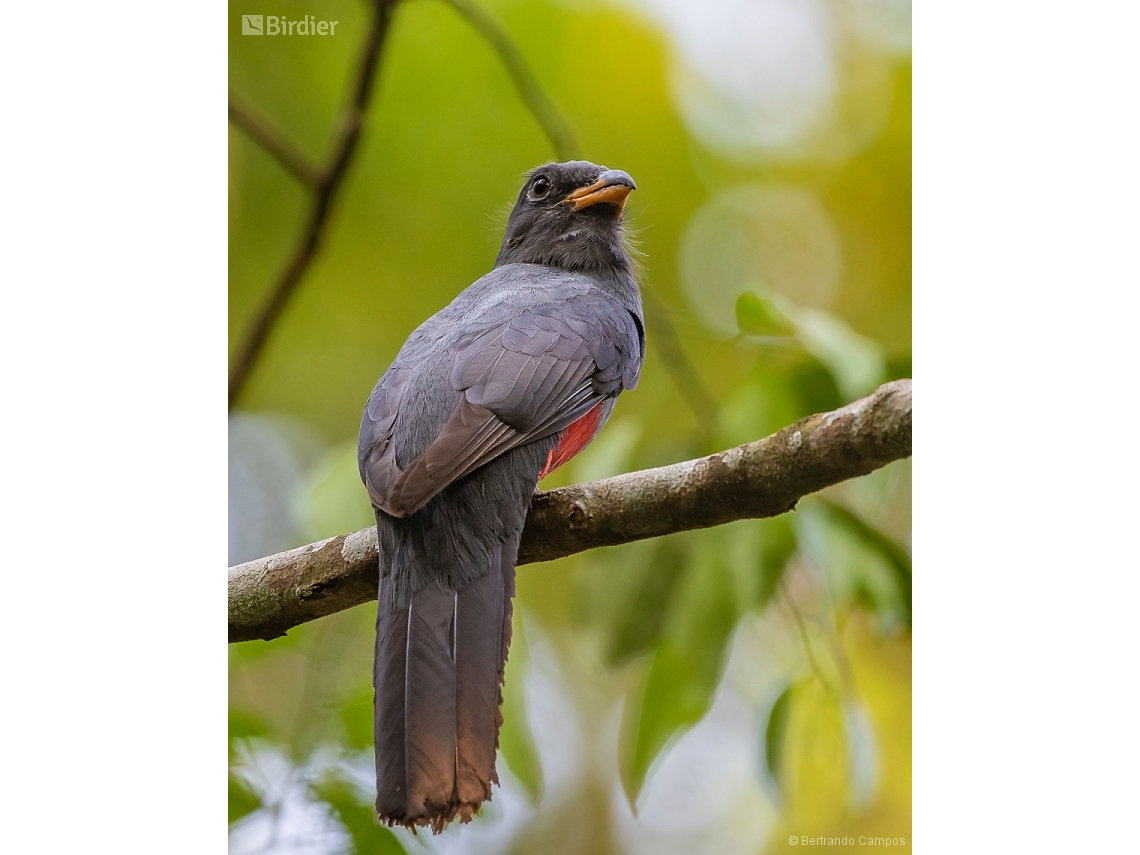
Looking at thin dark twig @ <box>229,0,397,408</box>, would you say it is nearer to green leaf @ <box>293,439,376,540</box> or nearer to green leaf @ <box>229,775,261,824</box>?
green leaf @ <box>293,439,376,540</box>

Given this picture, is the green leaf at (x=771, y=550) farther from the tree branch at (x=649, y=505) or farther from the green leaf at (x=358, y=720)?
the green leaf at (x=358, y=720)

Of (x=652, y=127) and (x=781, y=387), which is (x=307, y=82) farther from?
(x=781, y=387)

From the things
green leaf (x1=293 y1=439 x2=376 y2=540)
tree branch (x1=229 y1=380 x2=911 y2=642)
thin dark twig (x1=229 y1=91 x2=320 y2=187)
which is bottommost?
tree branch (x1=229 y1=380 x2=911 y2=642)

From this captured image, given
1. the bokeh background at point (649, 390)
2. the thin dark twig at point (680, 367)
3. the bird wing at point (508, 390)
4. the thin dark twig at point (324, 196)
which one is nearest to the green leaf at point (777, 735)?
the bokeh background at point (649, 390)

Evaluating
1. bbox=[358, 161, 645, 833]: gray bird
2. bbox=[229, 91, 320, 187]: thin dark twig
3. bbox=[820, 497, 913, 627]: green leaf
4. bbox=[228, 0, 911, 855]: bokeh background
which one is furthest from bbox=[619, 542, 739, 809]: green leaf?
bbox=[229, 91, 320, 187]: thin dark twig

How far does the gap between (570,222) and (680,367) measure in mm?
662

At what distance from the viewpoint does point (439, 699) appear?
115 inches

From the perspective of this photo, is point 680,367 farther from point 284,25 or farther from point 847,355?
point 284,25

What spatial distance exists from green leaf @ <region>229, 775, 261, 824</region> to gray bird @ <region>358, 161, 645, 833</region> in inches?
36.3

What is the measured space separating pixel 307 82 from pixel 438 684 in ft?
Answer: 7.21

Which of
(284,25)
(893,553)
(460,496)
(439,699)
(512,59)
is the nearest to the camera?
(439,699)

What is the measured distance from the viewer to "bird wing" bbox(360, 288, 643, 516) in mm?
2971

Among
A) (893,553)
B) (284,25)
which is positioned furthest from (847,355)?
(284,25)

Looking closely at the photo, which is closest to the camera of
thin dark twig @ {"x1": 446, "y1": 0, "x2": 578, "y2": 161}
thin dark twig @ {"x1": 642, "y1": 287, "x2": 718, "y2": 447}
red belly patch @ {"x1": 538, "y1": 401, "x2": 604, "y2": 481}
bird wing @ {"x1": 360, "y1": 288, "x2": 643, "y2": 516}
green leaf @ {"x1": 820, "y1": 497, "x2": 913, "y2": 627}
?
bird wing @ {"x1": 360, "y1": 288, "x2": 643, "y2": 516}
